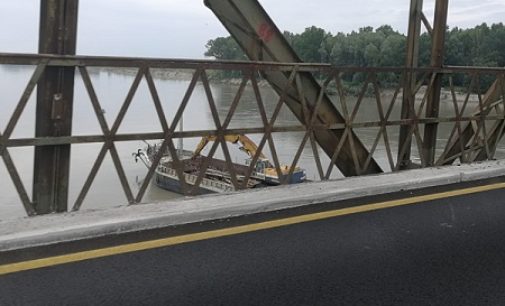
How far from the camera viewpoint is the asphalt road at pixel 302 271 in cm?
357

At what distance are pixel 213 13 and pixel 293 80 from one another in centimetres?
137

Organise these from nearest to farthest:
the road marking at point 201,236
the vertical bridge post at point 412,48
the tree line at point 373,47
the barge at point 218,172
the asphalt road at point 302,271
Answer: the asphalt road at point 302,271 < the road marking at point 201,236 < the vertical bridge post at point 412,48 < the barge at point 218,172 < the tree line at point 373,47

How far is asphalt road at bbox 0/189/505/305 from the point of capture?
3.57 metres

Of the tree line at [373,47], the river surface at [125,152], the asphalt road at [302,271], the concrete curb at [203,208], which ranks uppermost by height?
the tree line at [373,47]

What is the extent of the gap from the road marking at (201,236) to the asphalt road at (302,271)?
0.27 feet

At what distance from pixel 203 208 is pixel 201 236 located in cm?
50

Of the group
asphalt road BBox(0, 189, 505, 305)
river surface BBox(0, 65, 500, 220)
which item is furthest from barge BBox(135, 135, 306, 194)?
asphalt road BBox(0, 189, 505, 305)

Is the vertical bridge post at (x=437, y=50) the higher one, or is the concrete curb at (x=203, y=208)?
the vertical bridge post at (x=437, y=50)

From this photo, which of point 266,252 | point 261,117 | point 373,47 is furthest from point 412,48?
point 373,47

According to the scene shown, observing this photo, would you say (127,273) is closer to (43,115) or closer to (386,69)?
(43,115)

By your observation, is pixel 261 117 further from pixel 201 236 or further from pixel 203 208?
pixel 201 236

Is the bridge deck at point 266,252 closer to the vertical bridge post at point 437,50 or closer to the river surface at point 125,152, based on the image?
the vertical bridge post at point 437,50

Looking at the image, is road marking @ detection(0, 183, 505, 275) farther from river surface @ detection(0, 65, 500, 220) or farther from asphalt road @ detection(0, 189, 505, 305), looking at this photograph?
river surface @ detection(0, 65, 500, 220)

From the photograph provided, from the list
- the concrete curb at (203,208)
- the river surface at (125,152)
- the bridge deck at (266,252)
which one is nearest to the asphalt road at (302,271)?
the bridge deck at (266,252)
